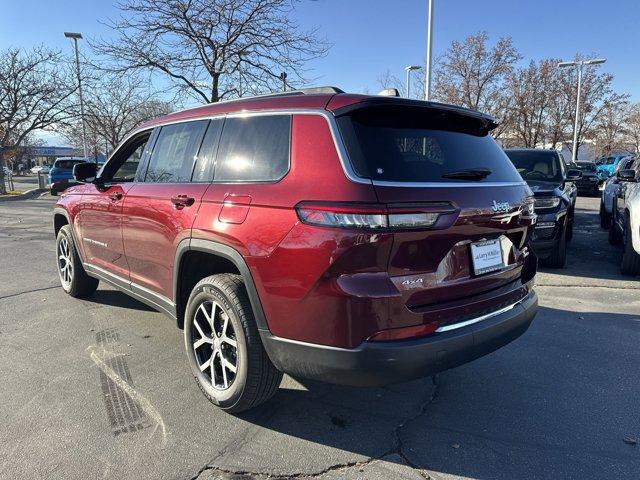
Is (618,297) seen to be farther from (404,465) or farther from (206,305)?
(206,305)

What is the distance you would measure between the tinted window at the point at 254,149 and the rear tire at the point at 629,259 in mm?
5849

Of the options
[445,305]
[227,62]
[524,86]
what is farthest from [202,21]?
[524,86]

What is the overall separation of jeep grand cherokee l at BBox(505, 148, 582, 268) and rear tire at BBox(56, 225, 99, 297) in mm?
5793

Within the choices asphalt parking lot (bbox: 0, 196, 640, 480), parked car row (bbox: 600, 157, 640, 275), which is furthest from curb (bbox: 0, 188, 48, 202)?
parked car row (bbox: 600, 157, 640, 275)

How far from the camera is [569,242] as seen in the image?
9.70 m

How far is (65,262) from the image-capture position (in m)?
5.66

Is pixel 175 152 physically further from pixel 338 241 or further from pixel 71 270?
pixel 71 270

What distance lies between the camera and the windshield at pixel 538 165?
7.99m

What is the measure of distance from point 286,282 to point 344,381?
1.90 feet

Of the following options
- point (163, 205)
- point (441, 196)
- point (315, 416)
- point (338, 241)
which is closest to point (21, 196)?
point (163, 205)

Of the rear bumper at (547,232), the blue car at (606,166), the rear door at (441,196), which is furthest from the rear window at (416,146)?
the blue car at (606,166)

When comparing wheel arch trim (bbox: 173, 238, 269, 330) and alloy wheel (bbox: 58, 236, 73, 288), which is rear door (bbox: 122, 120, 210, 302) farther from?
alloy wheel (bbox: 58, 236, 73, 288)

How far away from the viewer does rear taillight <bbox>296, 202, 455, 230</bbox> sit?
223cm

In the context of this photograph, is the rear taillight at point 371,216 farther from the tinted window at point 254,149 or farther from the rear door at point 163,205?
the rear door at point 163,205
